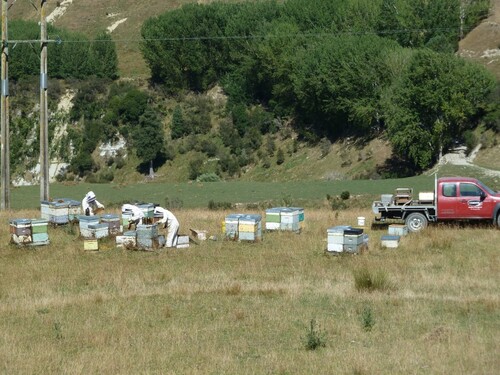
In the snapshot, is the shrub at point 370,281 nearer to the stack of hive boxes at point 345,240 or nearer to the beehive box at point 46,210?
the stack of hive boxes at point 345,240

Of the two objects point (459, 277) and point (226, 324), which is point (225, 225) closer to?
point (459, 277)

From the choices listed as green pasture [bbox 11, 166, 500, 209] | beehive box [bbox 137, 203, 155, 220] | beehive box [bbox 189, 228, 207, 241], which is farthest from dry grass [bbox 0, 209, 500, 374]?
green pasture [bbox 11, 166, 500, 209]

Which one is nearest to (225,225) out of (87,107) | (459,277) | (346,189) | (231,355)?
(459,277)

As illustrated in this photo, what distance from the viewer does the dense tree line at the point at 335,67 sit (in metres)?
77.4

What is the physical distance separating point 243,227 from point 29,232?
8.04 metres

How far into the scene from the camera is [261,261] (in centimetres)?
2753

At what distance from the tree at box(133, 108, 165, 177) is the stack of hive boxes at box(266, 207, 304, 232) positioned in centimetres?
7127

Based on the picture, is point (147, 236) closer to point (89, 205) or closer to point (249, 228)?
point (249, 228)

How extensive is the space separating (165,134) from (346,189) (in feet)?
181

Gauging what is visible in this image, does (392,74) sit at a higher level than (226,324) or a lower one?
higher

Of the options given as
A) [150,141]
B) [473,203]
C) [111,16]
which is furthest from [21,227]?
[111,16]

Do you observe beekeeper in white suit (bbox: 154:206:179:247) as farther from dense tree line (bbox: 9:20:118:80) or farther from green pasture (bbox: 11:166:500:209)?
dense tree line (bbox: 9:20:118:80)

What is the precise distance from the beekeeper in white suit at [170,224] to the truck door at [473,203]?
1143cm

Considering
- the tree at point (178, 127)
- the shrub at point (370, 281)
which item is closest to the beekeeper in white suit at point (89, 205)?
the shrub at point (370, 281)
